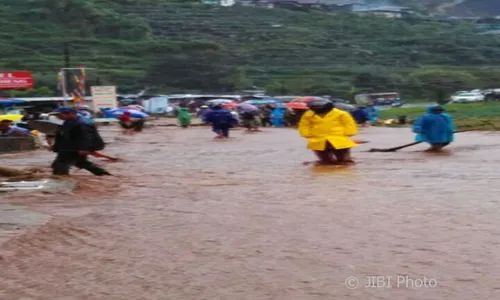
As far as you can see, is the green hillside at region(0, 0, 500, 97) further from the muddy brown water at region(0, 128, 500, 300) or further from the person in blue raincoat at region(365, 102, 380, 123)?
the muddy brown water at region(0, 128, 500, 300)

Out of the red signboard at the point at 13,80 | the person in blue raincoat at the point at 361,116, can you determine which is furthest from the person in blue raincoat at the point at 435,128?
the red signboard at the point at 13,80

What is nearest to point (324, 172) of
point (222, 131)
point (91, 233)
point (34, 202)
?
point (34, 202)

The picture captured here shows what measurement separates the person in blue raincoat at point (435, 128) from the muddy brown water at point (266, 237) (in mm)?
3110

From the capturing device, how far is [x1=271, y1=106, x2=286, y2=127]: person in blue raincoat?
36812 mm

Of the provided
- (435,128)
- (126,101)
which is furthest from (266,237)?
(126,101)

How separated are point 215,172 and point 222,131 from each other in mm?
11568

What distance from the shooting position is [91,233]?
8.16m

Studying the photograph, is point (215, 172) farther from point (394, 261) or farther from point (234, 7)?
point (234, 7)

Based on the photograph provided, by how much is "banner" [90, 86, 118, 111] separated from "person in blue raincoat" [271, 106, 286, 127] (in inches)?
299

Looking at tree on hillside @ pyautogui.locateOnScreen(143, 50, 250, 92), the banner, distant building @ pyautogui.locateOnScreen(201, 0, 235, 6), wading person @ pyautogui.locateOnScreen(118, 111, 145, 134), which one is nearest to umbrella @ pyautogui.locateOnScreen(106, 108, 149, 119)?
the banner

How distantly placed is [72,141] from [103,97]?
28.3 meters

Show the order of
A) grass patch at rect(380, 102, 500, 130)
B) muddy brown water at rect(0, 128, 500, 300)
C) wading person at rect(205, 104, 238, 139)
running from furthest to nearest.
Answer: grass patch at rect(380, 102, 500, 130)
wading person at rect(205, 104, 238, 139)
muddy brown water at rect(0, 128, 500, 300)

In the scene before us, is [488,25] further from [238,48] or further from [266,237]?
[266,237]

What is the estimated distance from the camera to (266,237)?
26.1 feet
